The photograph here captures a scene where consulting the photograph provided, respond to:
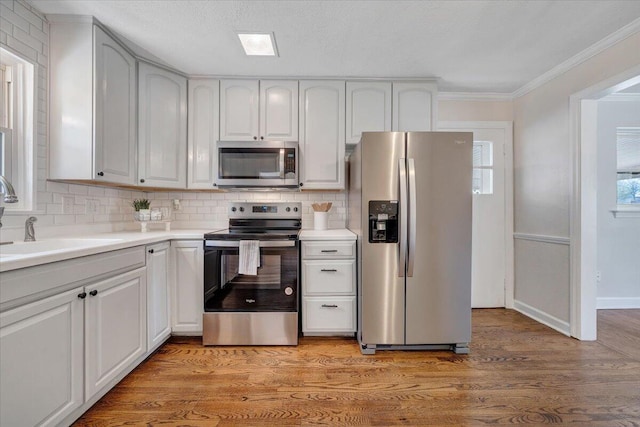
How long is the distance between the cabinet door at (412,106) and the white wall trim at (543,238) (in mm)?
1498

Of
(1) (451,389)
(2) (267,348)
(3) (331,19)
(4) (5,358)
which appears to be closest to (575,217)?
(1) (451,389)

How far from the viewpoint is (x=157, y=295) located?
224cm

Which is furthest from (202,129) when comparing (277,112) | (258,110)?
(277,112)

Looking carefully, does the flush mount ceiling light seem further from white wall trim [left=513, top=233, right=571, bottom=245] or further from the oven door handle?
white wall trim [left=513, top=233, right=571, bottom=245]

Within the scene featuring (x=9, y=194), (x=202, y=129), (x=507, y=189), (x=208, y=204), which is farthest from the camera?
(x=507, y=189)

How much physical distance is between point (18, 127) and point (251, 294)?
73.6 inches

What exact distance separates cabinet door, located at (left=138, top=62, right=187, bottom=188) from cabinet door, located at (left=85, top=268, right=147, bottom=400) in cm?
98

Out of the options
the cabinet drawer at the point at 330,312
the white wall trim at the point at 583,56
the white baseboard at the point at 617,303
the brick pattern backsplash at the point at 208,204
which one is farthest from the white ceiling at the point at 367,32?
the white baseboard at the point at 617,303

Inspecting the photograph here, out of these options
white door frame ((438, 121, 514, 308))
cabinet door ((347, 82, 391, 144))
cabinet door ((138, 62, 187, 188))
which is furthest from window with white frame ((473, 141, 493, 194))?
cabinet door ((138, 62, 187, 188))

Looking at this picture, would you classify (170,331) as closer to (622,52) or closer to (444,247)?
(444,247)

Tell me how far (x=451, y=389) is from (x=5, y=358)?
2171 mm

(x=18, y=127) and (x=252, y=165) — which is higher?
(x=18, y=127)

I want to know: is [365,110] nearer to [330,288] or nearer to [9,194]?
[330,288]

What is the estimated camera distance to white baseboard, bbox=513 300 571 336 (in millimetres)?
2666
